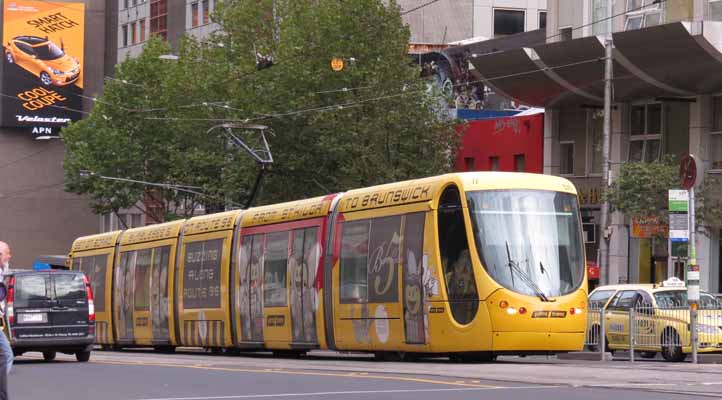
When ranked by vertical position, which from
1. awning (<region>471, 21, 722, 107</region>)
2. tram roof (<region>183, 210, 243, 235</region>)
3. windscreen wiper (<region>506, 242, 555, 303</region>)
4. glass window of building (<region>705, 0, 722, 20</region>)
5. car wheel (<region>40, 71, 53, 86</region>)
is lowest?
windscreen wiper (<region>506, 242, 555, 303</region>)

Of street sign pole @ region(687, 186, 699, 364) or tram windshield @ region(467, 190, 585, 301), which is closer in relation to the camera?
tram windshield @ region(467, 190, 585, 301)

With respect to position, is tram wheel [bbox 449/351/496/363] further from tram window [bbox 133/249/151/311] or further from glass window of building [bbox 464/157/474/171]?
glass window of building [bbox 464/157/474/171]

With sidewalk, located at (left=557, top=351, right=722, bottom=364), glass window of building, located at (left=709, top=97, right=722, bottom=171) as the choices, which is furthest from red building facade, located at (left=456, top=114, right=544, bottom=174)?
sidewalk, located at (left=557, top=351, right=722, bottom=364)

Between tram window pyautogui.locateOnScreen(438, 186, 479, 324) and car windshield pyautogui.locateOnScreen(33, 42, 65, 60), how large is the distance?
8116 centimetres

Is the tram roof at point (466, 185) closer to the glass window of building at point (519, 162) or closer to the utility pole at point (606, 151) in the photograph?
the utility pole at point (606, 151)

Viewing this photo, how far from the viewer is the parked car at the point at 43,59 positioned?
10125cm

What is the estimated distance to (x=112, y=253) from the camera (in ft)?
132

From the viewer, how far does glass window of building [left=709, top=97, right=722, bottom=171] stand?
45969mm

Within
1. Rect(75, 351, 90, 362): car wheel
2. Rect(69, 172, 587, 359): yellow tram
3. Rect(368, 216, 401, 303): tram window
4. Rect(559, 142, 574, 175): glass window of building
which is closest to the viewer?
Rect(69, 172, 587, 359): yellow tram

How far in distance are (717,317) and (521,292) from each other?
726cm

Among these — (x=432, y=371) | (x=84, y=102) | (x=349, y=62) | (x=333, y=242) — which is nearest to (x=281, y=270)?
(x=333, y=242)

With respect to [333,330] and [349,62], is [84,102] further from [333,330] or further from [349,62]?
[333,330]

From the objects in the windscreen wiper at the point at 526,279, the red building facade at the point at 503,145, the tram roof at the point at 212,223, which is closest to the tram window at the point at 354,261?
the windscreen wiper at the point at 526,279

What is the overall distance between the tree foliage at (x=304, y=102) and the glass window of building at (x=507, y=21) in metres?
17.0
